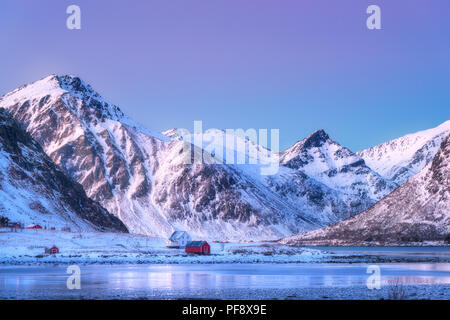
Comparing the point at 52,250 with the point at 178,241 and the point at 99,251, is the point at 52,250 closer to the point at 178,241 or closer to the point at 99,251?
the point at 99,251

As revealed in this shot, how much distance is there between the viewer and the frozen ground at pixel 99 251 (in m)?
116

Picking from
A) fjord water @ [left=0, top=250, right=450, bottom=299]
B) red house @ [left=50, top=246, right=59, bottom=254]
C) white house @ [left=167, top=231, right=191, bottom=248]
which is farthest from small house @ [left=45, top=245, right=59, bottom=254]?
fjord water @ [left=0, top=250, right=450, bottom=299]

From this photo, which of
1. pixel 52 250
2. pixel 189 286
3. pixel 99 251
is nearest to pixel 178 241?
pixel 99 251

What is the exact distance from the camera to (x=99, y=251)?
135 metres

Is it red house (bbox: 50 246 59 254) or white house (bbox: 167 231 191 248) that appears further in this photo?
white house (bbox: 167 231 191 248)

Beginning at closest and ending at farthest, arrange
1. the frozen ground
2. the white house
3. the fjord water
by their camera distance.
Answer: the fjord water < the frozen ground < the white house

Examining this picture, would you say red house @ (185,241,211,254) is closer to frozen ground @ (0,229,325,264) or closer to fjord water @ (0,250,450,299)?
frozen ground @ (0,229,325,264)

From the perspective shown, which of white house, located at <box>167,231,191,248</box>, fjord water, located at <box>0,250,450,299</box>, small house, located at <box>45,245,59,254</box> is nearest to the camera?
fjord water, located at <box>0,250,450,299</box>

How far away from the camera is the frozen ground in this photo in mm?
115750
